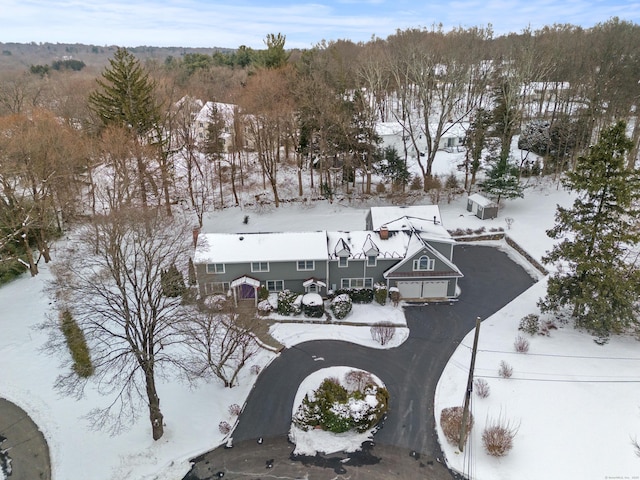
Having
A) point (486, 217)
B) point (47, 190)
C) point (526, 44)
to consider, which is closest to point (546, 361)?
point (486, 217)

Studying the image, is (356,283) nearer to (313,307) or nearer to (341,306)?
(341,306)

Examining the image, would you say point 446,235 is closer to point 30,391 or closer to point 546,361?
point 546,361

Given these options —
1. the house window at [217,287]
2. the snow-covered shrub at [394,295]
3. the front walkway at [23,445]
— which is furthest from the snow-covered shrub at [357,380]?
the front walkway at [23,445]

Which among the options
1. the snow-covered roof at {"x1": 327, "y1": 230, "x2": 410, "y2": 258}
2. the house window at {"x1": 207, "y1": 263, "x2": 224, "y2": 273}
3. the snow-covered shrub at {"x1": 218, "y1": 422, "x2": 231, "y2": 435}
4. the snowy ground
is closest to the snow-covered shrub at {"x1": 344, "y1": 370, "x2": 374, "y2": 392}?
the snowy ground

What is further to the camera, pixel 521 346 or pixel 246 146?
pixel 246 146

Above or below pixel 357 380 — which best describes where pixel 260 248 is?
above

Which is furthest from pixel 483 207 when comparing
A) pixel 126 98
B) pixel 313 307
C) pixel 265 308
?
pixel 126 98

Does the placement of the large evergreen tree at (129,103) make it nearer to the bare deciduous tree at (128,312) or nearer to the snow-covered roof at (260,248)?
the snow-covered roof at (260,248)

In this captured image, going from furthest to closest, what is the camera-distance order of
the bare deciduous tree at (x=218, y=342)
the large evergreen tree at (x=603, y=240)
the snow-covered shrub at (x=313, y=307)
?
the snow-covered shrub at (x=313, y=307) < the large evergreen tree at (x=603, y=240) < the bare deciduous tree at (x=218, y=342)

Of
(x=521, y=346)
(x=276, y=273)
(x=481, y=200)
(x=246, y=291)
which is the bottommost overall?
(x=521, y=346)
